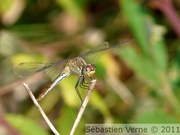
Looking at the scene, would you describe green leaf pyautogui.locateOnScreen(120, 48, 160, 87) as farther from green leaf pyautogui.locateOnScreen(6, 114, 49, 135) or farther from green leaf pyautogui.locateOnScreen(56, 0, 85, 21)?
green leaf pyautogui.locateOnScreen(6, 114, 49, 135)

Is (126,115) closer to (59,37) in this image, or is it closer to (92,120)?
(92,120)

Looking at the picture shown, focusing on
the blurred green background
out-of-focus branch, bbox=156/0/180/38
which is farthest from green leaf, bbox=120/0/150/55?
out-of-focus branch, bbox=156/0/180/38

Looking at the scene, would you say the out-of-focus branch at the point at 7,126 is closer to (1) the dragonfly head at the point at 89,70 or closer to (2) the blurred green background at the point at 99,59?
(2) the blurred green background at the point at 99,59

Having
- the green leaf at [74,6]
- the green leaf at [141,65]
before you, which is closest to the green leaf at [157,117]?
the green leaf at [141,65]

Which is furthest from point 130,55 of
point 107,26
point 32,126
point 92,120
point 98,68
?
point 107,26

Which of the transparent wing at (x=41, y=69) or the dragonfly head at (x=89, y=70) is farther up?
the dragonfly head at (x=89, y=70)

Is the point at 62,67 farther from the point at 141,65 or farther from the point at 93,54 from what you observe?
the point at 141,65

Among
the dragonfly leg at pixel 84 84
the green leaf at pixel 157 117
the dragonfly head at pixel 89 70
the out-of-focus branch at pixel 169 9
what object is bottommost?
the green leaf at pixel 157 117

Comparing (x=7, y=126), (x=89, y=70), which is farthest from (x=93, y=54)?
(x=7, y=126)
